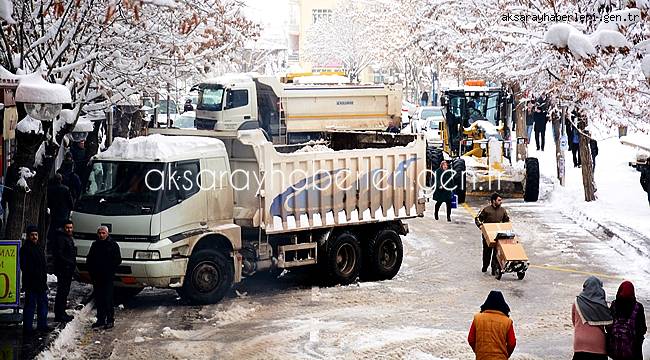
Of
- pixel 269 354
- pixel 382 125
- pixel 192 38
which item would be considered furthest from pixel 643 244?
pixel 382 125

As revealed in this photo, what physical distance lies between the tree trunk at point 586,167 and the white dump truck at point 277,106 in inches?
320

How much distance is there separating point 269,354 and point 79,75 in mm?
6198

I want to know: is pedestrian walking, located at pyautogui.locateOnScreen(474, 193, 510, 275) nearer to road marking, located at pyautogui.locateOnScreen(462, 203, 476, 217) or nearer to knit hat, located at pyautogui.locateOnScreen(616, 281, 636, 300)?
road marking, located at pyautogui.locateOnScreen(462, 203, 476, 217)

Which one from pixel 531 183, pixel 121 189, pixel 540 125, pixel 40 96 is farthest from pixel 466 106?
pixel 40 96

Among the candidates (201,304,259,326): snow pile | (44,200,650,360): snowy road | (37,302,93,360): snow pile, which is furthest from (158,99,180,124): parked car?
(37,302,93,360): snow pile

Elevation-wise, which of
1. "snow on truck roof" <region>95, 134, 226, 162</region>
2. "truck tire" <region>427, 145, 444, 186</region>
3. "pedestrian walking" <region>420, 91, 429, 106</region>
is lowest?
"truck tire" <region>427, 145, 444, 186</region>

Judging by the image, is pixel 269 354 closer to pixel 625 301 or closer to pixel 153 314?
pixel 153 314

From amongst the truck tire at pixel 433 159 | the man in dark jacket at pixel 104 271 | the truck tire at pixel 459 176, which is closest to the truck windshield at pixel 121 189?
the man in dark jacket at pixel 104 271

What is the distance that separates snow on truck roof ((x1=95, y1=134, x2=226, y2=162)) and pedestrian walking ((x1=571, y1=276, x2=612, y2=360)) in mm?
8025

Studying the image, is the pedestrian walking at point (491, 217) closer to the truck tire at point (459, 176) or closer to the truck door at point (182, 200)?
the truck door at point (182, 200)

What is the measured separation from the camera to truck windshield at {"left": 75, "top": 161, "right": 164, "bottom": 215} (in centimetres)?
1755

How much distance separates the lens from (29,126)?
16766 mm

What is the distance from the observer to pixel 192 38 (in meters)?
22.4

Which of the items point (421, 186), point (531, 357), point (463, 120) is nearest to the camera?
point (531, 357)
